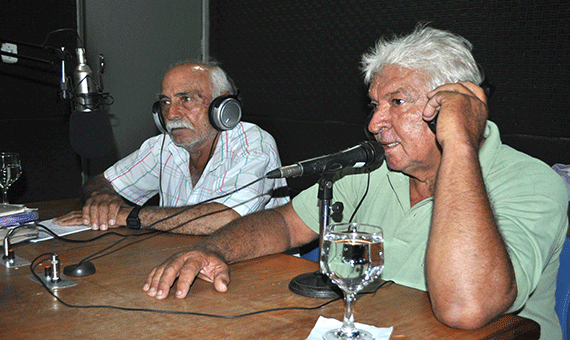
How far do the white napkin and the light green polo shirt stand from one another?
0.38 meters

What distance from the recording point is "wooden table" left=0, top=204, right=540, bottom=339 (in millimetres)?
1107

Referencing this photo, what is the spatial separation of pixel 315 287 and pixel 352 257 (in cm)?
37

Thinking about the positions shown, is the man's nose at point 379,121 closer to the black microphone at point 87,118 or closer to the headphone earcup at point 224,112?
the headphone earcup at point 224,112

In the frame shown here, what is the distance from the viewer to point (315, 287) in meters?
1.33

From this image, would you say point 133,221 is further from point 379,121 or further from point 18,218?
point 379,121

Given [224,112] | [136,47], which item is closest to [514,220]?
[224,112]

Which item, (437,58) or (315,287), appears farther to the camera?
(437,58)

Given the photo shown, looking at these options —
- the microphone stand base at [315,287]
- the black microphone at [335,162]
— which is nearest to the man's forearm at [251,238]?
the microphone stand base at [315,287]

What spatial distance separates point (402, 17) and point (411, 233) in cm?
145

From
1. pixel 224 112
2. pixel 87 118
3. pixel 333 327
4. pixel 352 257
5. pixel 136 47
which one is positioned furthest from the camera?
pixel 136 47

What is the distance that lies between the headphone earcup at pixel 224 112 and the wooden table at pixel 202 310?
3.32ft

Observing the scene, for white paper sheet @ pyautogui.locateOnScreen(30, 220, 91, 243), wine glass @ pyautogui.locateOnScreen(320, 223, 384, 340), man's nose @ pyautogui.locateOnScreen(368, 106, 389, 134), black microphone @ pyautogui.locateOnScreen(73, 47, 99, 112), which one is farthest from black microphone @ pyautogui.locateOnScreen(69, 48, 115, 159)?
wine glass @ pyautogui.locateOnScreen(320, 223, 384, 340)

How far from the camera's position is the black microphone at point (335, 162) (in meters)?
1.26

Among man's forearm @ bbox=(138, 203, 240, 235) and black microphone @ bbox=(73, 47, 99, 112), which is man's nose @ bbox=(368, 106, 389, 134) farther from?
black microphone @ bbox=(73, 47, 99, 112)
